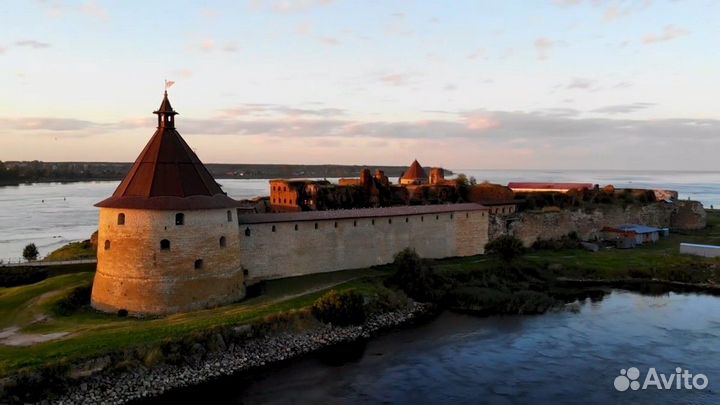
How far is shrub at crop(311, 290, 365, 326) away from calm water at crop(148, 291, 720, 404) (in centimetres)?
143

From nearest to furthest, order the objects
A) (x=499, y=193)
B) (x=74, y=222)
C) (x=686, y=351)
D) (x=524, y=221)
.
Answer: (x=686, y=351), (x=524, y=221), (x=499, y=193), (x=74, y=222)

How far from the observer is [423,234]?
30.9 metres

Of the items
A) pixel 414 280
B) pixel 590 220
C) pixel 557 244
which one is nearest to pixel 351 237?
pixel 414 280

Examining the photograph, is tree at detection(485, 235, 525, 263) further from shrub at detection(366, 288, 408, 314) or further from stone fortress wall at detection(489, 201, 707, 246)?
shrub at detection(366, 288, 408, 314)

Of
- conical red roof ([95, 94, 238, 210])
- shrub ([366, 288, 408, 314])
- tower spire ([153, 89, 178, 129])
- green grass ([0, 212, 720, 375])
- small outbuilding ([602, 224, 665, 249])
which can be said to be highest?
tower spire ([153, 89, 178, 129])

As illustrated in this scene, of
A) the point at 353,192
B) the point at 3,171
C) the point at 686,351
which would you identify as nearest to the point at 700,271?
the point at 686,351

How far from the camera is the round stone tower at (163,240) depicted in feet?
67.3

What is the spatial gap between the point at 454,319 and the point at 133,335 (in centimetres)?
1238

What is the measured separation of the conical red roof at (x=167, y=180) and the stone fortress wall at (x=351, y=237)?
10.7ft

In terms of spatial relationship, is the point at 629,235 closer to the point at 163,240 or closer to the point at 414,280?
the point at 414,280

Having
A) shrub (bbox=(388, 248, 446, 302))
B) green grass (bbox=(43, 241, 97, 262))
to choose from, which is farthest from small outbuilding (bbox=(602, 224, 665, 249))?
green grass (bbox=(43, 241, 97, 262))

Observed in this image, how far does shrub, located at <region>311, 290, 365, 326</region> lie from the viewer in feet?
69.5

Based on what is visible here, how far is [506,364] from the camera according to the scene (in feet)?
59.6

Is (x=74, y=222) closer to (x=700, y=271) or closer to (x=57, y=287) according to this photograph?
(x=57, y=287)
